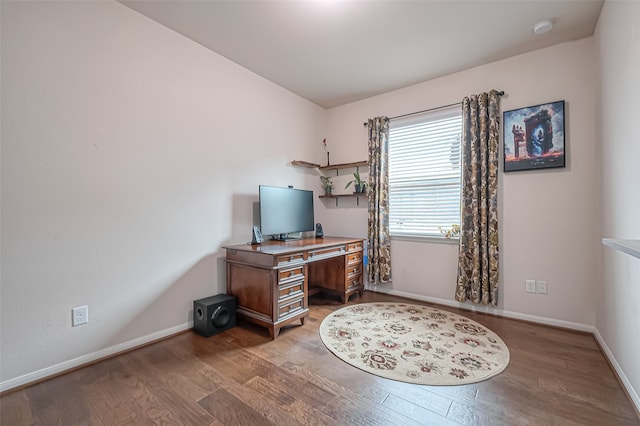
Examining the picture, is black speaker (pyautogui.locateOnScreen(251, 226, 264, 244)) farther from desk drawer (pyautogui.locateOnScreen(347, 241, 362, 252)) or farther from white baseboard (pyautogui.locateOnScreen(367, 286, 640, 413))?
white baseboard (pyautogui.locateOnScreen(367, 286, 640, 413))

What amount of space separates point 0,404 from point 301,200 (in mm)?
2684

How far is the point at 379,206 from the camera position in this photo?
3.40 meters

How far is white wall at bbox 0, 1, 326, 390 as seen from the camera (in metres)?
1.64

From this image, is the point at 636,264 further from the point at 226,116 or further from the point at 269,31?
the point at 226,116

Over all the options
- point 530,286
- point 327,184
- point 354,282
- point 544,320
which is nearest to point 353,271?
point 354,282

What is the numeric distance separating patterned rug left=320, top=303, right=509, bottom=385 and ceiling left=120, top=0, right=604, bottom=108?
258 cm

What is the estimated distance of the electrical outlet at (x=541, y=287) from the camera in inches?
100

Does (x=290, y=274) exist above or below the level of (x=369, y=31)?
below

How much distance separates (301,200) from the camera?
334cm

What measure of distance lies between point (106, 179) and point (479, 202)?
3283mm

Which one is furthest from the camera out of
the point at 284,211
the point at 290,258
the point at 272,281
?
the point at 284,211

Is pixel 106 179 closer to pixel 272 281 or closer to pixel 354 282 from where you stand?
pixel 272 281

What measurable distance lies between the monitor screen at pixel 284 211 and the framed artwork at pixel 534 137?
219 cm

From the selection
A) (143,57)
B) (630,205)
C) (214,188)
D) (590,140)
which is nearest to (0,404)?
(214,188)
